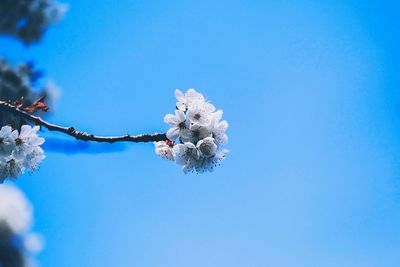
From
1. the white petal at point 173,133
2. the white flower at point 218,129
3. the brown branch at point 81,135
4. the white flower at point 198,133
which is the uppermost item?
the white flower at point 218,129

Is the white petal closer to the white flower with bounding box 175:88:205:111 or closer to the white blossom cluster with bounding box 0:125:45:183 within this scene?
the white flower with bounding box 175:88:205:111

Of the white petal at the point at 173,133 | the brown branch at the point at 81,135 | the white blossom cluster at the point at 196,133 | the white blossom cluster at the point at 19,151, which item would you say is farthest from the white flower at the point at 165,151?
the white blossom cluster at the point at 19,151

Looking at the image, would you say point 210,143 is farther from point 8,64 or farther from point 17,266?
point 17,266

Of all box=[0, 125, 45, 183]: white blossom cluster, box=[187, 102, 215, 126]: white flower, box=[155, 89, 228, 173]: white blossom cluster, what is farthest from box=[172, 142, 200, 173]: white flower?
box=[0, 125, 45, 183]: white blossom cluster

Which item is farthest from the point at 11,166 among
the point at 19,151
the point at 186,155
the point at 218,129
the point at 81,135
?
the point at 218,129

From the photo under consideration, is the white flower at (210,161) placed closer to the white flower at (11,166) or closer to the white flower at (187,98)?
the white flower at (187,98)

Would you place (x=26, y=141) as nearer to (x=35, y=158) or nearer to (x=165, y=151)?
(x=35, y=158)
